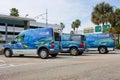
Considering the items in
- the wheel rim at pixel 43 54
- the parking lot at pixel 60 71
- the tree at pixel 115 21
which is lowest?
the parking lot at pixel 60 71

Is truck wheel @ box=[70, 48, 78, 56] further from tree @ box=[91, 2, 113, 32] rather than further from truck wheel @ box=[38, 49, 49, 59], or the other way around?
tree @ box=[91, 2, 113, 32]

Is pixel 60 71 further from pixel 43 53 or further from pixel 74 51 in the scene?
pixel 74 51

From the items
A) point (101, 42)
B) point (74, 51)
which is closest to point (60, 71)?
point (74, 51)

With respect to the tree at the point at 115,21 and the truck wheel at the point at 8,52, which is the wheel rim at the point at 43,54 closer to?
the truck wheel at the point at 8,52

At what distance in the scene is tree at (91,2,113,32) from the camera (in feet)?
173

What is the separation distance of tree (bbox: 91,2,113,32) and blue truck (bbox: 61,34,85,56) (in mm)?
25941

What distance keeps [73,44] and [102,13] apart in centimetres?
2774

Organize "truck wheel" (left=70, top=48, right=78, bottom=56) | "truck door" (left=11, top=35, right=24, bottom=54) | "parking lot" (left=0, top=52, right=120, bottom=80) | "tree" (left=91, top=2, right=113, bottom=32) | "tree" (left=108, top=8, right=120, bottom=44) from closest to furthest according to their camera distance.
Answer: "parking lot" (left=0, top=52, right=120, bottom=80)
"truck door" (left=11, top=35, right=24, bottom=54)
"truck wheel" (left=70, top=48, right=78, bottom=56)
"tree" (left=91, top=2, right=113, bottom=32)
"tree" (left=108, top=8, right=120, bottom=44)

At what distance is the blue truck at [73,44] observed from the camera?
27.3 metres

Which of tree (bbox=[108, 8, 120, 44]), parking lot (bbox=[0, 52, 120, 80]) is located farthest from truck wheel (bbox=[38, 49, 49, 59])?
tree (bbox=[108, 8, 120, 44])

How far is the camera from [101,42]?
Answer: 32.0 meters

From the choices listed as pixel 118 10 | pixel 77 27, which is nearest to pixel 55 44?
pixel 118 10

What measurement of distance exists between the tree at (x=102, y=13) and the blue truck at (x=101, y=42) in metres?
20.9

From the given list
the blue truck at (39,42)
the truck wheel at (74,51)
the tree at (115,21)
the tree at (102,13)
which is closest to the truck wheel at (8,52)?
the blue truck at (39,42)
